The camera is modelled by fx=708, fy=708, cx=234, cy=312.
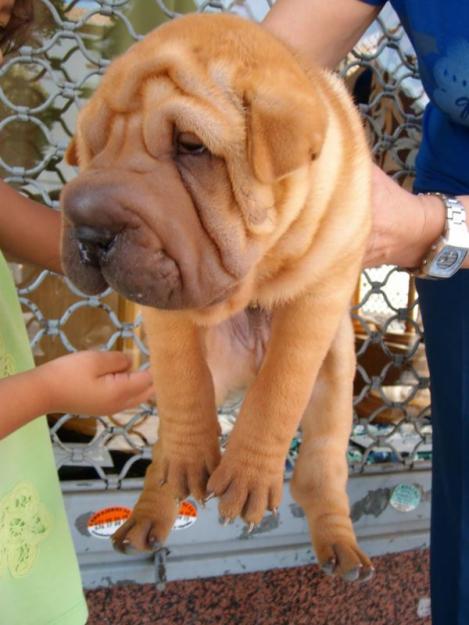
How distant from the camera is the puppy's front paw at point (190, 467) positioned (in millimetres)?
795

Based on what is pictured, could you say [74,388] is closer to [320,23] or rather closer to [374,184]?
[374,184]

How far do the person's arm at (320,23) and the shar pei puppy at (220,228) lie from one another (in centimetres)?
20

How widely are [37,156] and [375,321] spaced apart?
96 cm

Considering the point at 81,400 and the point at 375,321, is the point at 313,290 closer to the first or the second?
the point at 81,400

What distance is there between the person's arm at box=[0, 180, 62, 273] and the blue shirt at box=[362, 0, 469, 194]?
64 cm

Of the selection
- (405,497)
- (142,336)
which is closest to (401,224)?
(142,336)

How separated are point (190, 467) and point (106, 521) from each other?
825 millimetres

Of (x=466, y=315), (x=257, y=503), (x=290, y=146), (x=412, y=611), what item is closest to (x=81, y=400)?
(x=257, y=503)

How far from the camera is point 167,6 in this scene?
1659 mm

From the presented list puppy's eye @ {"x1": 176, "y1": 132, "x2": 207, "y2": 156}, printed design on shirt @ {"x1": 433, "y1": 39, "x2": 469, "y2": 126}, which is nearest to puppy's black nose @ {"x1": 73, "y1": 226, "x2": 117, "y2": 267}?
puppy's eye @ {"x1": 176, "y1": 132, "x2": 207, "y2": 156}

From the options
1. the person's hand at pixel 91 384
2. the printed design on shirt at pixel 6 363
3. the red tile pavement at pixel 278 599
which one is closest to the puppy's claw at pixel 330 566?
the person's hand at pixel 91 384

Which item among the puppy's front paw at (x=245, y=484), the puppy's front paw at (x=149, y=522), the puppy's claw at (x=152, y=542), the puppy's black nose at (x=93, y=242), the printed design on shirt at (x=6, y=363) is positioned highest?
the puppy's black nose at (x=93, y=242)

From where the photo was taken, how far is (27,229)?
3.67 ft

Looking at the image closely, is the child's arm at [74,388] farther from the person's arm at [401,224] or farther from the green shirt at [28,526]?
the person's arm at [401,224]
